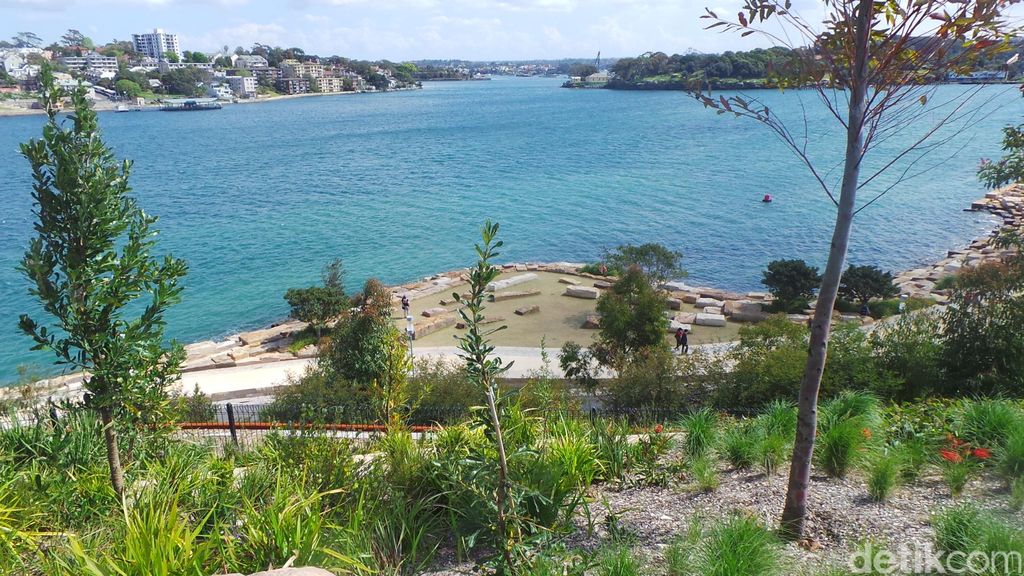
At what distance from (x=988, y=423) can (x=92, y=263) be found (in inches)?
341

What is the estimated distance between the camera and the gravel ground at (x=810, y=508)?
5.14m

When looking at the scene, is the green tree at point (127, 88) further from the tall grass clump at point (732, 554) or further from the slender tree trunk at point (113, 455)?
the tall grass clump at point (732, 554)

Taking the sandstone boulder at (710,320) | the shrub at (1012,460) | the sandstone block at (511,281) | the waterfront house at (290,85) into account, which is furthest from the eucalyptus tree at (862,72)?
the waterfront house at (290,85)

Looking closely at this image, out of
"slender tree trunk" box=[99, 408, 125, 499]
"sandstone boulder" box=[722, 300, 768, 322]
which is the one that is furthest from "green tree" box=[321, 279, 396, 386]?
"sandstone boulder" box=[722, 300, 768, 322]

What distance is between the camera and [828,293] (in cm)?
506

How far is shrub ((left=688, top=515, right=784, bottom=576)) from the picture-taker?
14.3ft

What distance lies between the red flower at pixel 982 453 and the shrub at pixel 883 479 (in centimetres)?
86

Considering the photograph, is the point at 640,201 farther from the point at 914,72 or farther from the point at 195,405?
the point at 914,72

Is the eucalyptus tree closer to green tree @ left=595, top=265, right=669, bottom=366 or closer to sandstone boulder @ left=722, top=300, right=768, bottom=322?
green tree @ left=595, top=265, right=669, bottom=366

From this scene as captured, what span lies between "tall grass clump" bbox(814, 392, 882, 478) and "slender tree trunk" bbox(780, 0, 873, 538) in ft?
3.98

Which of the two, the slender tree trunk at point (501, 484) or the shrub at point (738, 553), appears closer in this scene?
the shrub at point (738, 553)

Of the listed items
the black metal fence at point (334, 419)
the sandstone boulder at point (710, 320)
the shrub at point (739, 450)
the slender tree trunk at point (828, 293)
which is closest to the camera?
the slender tree trunk at point (828, 293)

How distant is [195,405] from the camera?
1405 centimetres

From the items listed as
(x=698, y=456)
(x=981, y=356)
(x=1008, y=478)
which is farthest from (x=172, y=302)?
(x=981, y=356)
